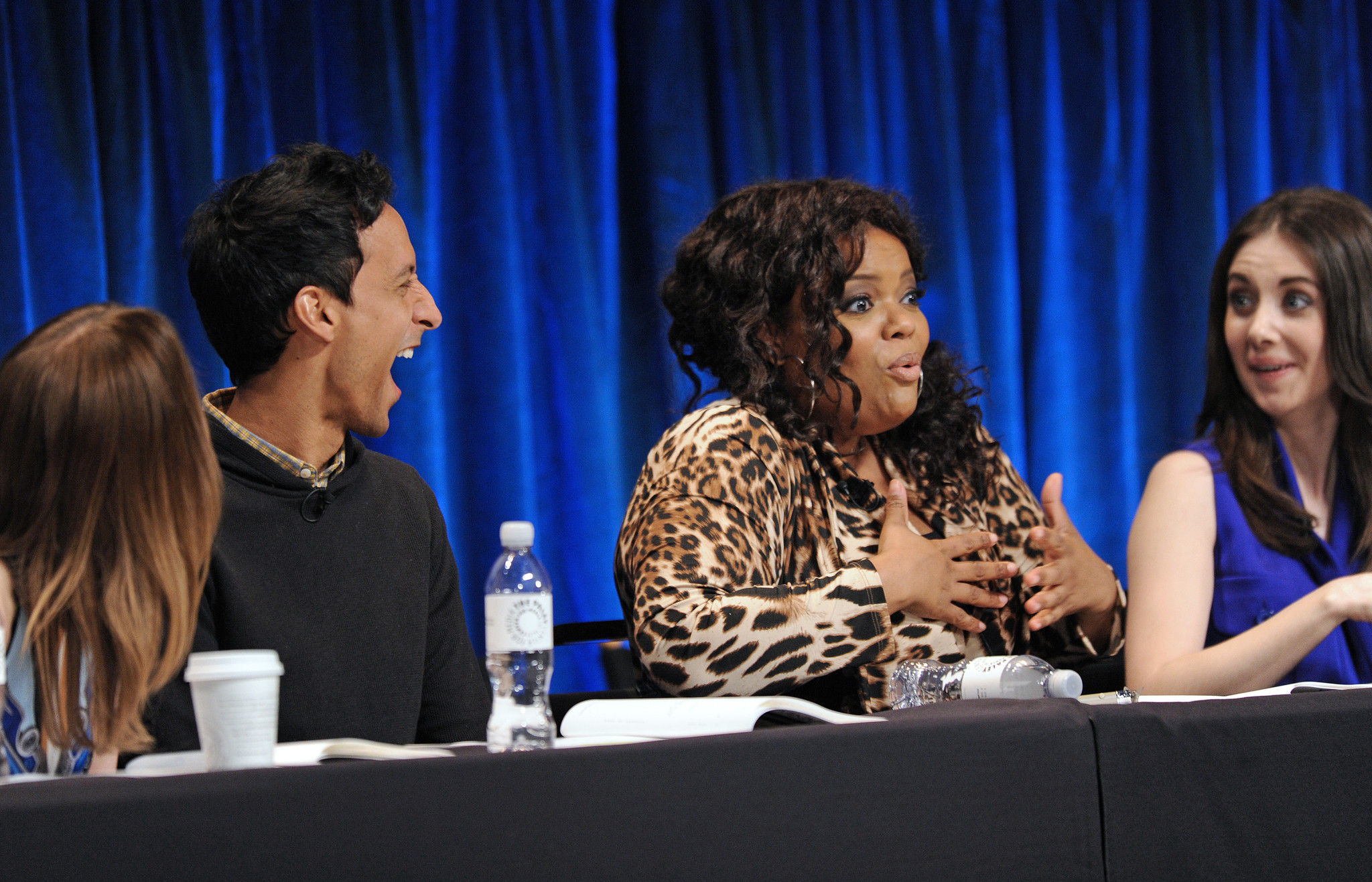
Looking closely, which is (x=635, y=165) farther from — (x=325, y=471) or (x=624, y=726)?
(x=624, y=726)

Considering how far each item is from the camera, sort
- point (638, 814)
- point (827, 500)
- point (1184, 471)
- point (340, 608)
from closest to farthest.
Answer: point (638, 814) < point (340, 608) < point (827, 500) < point (1184, 471)

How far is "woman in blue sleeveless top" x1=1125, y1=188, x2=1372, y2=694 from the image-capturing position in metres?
1.65

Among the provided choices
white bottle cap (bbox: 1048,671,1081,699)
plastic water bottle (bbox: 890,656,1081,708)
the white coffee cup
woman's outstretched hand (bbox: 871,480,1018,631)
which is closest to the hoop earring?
woman's outstretched hand (bbox: 871,480,1018,631)

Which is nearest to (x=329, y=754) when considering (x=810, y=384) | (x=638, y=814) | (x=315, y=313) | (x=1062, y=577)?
(x=638, y=814)

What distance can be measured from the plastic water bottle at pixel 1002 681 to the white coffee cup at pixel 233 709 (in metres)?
0.54

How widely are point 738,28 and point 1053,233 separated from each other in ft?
2.93

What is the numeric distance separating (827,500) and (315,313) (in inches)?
29.2

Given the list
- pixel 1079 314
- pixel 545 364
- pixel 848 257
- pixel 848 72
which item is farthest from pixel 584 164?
pixel 1079 314

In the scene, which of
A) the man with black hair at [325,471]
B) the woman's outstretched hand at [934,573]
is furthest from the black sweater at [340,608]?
the woman's outstretched hand at [934,573]

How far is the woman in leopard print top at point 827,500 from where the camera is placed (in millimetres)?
1390

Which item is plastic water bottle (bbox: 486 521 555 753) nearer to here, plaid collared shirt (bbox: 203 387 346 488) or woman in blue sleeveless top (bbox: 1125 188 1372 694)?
plaid collared shirt (bbox: 203 387 346 488)

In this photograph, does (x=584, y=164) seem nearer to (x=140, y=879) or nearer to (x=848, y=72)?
(x=848, y=72)

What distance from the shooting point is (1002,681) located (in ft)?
3.45

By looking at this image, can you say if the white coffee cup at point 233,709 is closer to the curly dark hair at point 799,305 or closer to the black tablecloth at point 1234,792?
the black tablecloth at point 1234,792
